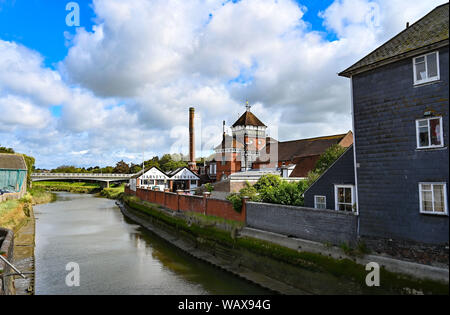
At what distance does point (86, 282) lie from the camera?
1570cm

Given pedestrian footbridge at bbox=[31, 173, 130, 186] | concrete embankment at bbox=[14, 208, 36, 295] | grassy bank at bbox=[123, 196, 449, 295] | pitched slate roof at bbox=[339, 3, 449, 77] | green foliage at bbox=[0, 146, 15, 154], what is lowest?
concrete embankment at bbox=[14, 208, 36, 295]

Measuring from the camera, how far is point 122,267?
18438 millimetres

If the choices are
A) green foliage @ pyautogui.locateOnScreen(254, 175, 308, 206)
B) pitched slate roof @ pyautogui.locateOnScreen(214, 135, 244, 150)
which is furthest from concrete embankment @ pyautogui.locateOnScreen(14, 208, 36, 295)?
pitched slate roof @ pyautogui.locateOnScreen(214, 135, 244, 150)

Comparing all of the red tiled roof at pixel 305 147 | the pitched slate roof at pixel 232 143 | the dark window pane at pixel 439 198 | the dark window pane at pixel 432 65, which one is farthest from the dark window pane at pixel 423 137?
the pitched slate roof at pixel 232 143

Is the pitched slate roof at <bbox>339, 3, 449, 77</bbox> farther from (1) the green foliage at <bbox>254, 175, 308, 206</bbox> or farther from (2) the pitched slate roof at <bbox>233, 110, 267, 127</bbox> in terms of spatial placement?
(2) the pitched slate roof at <bbox>233, 110, 267, 127</bbox>

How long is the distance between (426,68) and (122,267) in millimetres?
17943

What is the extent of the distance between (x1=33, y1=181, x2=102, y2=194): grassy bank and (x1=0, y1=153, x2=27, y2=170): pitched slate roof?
43.2m

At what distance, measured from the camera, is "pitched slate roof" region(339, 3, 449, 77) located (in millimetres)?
11205

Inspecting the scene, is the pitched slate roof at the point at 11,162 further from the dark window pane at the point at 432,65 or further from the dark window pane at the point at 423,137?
the dark window pane at the point at 432,65

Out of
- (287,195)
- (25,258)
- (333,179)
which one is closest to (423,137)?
(333,179)

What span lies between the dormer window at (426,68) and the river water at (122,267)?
10679 millimetres

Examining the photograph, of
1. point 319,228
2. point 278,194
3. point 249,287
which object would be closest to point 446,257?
point 319,228

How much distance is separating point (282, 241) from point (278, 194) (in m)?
4.13

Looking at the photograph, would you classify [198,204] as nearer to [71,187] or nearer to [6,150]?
[6,150]
